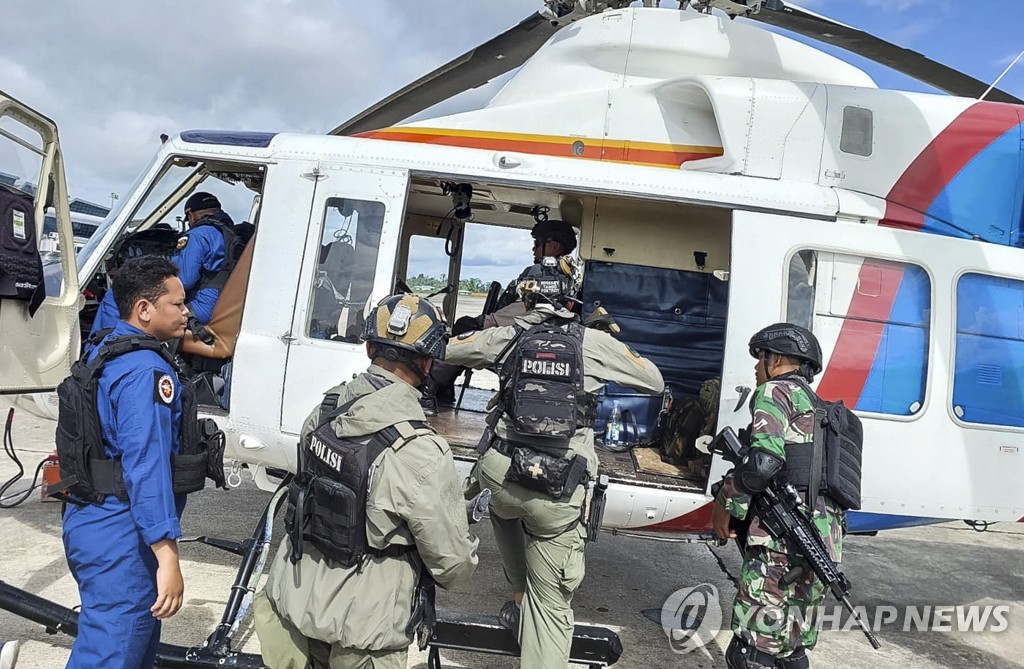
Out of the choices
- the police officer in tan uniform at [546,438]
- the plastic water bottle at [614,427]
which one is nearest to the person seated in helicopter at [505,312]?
the police officer in tan uniform at [546,438]

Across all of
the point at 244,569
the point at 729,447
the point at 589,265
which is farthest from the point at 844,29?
the point at 244,569

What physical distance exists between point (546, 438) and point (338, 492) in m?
1.28

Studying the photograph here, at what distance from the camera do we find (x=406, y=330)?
1955 millimetres

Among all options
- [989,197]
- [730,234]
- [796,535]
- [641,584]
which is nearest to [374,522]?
[796,535]

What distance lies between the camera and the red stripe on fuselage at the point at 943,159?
3.94 meters

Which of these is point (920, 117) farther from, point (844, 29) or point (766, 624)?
point (766, 624)

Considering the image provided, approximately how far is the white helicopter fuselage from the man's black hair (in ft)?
4.70

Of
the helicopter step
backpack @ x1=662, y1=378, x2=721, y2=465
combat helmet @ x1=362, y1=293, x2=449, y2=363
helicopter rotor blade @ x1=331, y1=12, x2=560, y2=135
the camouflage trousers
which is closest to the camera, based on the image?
combat helmet @ x1=362, y1=293, x2=449, y2=363

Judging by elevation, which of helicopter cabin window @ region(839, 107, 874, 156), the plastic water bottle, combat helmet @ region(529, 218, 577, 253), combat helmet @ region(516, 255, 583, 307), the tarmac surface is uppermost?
helicopter cabin window @ region(839, 107, 874, 156)

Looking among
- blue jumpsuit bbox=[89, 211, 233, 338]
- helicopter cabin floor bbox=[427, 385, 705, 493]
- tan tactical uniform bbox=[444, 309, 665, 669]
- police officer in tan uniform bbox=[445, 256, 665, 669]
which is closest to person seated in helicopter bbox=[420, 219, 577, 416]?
helicopter cabin floor bbox=[427, 385, 705, 493]

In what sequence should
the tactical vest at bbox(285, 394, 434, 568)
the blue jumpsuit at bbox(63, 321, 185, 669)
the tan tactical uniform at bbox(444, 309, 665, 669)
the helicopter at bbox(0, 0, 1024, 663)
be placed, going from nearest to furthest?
the tactical vest at bbox(285, 394, 434, 568)
the blue jumpsuit at bbox(63, 321, 185, 669)
the tan tactical uniform at bbox(444, 309, 665, 669)
the helicopter at bbox(0, 0, 1024, 663)

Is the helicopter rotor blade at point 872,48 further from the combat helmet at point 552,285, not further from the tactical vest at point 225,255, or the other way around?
the tactical vest at point 225,255

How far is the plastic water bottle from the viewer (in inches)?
188

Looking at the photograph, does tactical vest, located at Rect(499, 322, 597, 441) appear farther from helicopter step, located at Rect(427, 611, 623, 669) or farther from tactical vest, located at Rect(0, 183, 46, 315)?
tactical vest, located at Rect(0, 183, 46, 315)
